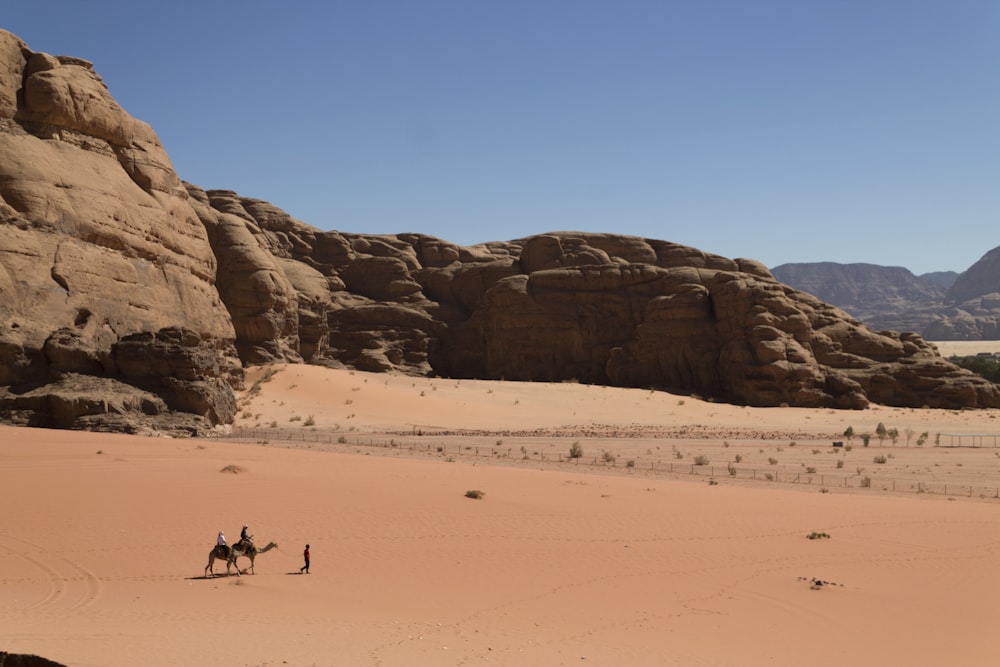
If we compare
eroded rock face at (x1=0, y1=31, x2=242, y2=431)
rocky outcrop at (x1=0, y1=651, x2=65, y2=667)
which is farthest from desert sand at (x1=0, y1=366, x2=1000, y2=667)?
eroded rock face at (x1=0, y1=31, x2=242, y2=431)

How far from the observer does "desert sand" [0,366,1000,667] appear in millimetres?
8977

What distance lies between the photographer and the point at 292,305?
4738 centimetres

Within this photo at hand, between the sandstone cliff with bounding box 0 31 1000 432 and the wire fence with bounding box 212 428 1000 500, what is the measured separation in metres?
3.01

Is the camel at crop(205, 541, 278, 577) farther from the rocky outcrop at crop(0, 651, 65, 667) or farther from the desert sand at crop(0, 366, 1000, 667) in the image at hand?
the rocky outcrop at crop(0, 651, 65, 667)

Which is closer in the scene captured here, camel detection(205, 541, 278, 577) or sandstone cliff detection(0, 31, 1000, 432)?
camel detection(205, 541, 278, 577)

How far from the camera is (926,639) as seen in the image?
9.67 m

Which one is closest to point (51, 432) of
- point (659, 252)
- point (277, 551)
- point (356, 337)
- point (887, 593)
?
point (277, 551)

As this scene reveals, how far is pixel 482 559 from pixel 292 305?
3679cm

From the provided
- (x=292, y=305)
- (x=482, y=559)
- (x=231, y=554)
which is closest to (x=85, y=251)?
(x=231, y=554)

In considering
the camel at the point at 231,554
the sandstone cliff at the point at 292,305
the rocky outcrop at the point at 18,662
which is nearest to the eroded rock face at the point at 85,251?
the sandstone cliff at the point at 292,305

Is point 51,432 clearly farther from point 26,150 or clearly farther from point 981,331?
point 981,331

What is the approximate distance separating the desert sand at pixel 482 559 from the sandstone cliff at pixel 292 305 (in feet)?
13.8

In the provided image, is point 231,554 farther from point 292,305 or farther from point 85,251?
point 292,305

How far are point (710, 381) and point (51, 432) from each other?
3875 centimetres
